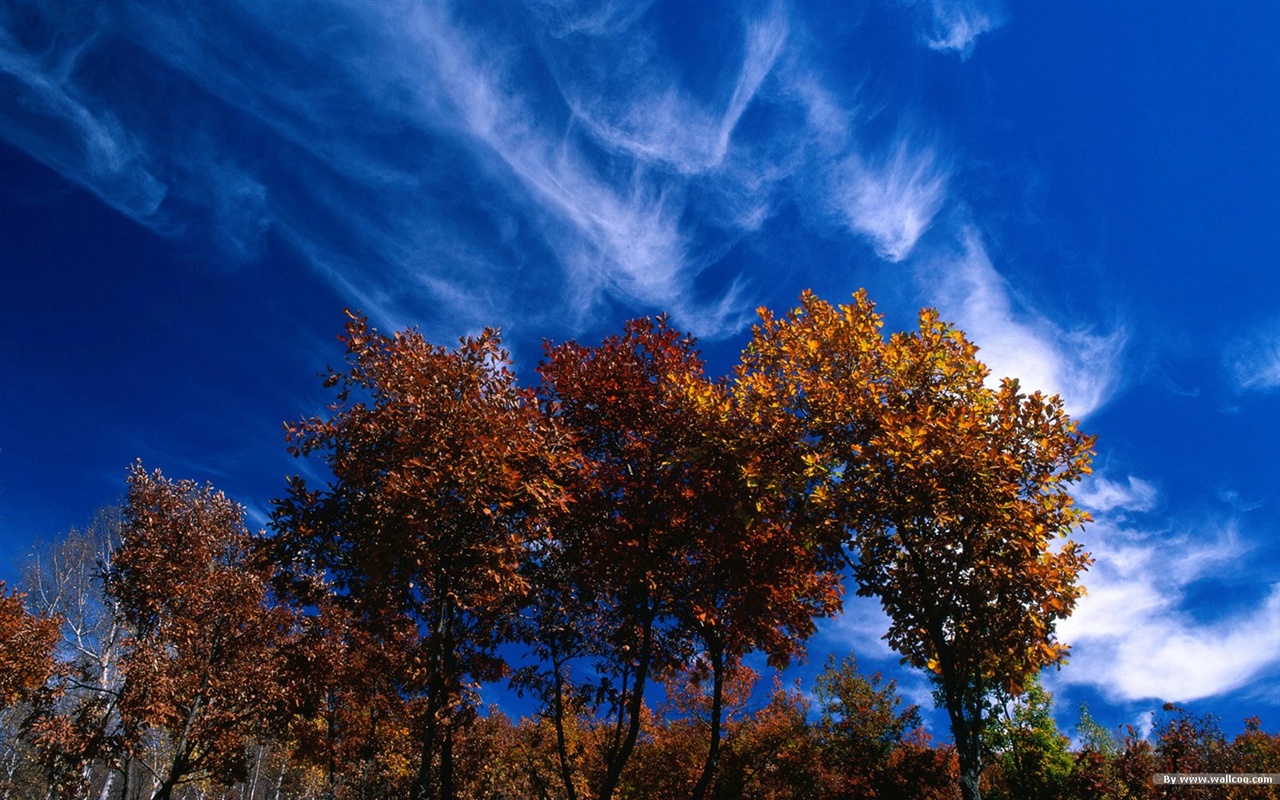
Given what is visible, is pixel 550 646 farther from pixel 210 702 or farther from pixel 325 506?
pixel 210 702

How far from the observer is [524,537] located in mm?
9492

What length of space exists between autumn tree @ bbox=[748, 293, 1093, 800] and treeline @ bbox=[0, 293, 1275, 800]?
0.04 metres

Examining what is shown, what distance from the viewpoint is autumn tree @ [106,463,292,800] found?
1300 cm

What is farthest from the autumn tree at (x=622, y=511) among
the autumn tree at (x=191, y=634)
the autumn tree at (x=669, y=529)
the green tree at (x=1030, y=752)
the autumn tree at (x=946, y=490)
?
the green tree at (x=1030, y=752)

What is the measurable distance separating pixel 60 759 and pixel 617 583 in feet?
38.7

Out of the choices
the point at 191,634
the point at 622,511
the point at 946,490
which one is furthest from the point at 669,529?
the point at 191,634

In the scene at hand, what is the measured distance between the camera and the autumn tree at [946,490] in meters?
8.62

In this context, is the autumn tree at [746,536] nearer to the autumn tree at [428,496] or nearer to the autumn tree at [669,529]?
the autumn tree at [669,529]

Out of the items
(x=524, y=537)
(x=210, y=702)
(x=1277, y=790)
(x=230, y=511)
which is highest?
(x=230, y=511)

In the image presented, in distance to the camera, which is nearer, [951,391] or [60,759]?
[951,391]

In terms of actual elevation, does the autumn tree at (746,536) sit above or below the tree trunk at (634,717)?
above

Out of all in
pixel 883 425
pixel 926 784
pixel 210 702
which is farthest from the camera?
pixel 926 784

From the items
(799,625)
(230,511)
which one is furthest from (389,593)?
(230,511)

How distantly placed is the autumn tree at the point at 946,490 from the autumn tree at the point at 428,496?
3986 millimetres
